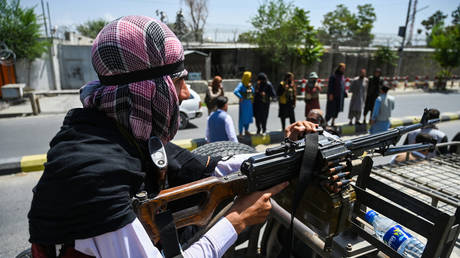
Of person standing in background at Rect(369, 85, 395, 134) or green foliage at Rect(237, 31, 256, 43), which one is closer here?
person standing in background at Rect(369, 85, 395, 134)

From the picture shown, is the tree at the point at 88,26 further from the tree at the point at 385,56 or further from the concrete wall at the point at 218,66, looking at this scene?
the tree at the point at 385,56

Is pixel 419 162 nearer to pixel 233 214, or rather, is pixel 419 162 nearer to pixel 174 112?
pixel 233 214

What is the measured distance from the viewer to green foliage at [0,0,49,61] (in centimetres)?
1270

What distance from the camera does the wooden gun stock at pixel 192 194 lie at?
3.57 ft

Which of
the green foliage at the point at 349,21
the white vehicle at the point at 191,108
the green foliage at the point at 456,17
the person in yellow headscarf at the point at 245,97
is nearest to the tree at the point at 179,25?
the white vehicle at the point at 191,108

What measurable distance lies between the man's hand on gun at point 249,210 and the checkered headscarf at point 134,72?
1.70 ft

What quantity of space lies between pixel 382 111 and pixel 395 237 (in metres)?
5.33

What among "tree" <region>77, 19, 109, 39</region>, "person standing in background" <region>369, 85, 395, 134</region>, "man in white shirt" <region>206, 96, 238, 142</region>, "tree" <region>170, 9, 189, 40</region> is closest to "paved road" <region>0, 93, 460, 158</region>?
"person standing in background" <region>369, 85, 395, 134</region>

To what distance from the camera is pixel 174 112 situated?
1.23 meters

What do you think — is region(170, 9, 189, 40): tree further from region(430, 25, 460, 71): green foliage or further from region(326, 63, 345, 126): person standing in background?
region(430, 25, 460, 71): green foliage

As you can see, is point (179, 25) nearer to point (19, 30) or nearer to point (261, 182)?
point (19, 30)

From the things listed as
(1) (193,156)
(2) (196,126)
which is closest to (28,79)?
(2) (196,126)

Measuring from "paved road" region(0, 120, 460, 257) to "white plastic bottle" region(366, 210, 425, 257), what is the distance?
3.54 meters

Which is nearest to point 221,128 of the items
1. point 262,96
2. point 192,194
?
point 262,96
